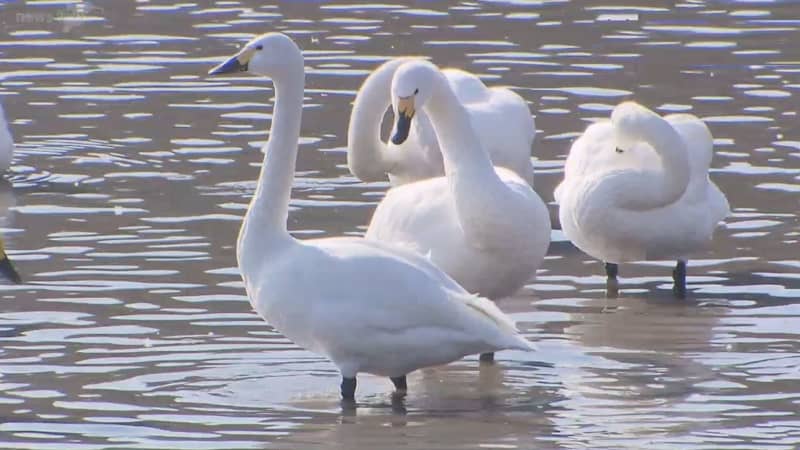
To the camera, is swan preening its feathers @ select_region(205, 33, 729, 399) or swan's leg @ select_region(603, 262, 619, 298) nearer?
swan preening its feathers @ select_region(205, 33, 729, 399)

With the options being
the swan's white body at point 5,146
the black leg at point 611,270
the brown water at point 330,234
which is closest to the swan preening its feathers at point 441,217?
the black leg at point 611,270

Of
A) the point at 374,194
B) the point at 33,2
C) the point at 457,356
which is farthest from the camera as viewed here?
the point at 33,2

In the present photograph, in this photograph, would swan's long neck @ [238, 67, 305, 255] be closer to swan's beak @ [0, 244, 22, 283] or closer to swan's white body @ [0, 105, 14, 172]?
swan's beak @ [0, 244, 22, 283]

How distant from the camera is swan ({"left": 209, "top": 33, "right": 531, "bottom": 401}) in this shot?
7977 mm

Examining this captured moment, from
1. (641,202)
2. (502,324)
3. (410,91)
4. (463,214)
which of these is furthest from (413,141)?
(502,324)

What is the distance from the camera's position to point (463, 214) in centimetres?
905

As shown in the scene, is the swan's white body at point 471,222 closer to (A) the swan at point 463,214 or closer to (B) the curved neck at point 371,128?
(A) the swan at point 463,214

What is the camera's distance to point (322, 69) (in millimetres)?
16250

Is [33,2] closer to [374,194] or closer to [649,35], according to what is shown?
[649,35]

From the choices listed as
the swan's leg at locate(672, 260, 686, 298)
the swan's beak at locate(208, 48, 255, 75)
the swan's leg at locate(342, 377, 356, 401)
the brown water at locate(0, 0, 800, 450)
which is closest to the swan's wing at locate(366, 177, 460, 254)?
the brown water at locate(0, 0, 800, 450)

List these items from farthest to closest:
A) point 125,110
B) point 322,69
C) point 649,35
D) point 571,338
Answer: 1. point 649,35
2. point 322,69
3. point 125,110
4. point 571,338

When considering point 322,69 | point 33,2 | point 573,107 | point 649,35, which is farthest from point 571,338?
point 33,2

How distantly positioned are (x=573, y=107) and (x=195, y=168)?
9.87ft

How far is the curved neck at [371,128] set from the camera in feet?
37.7
